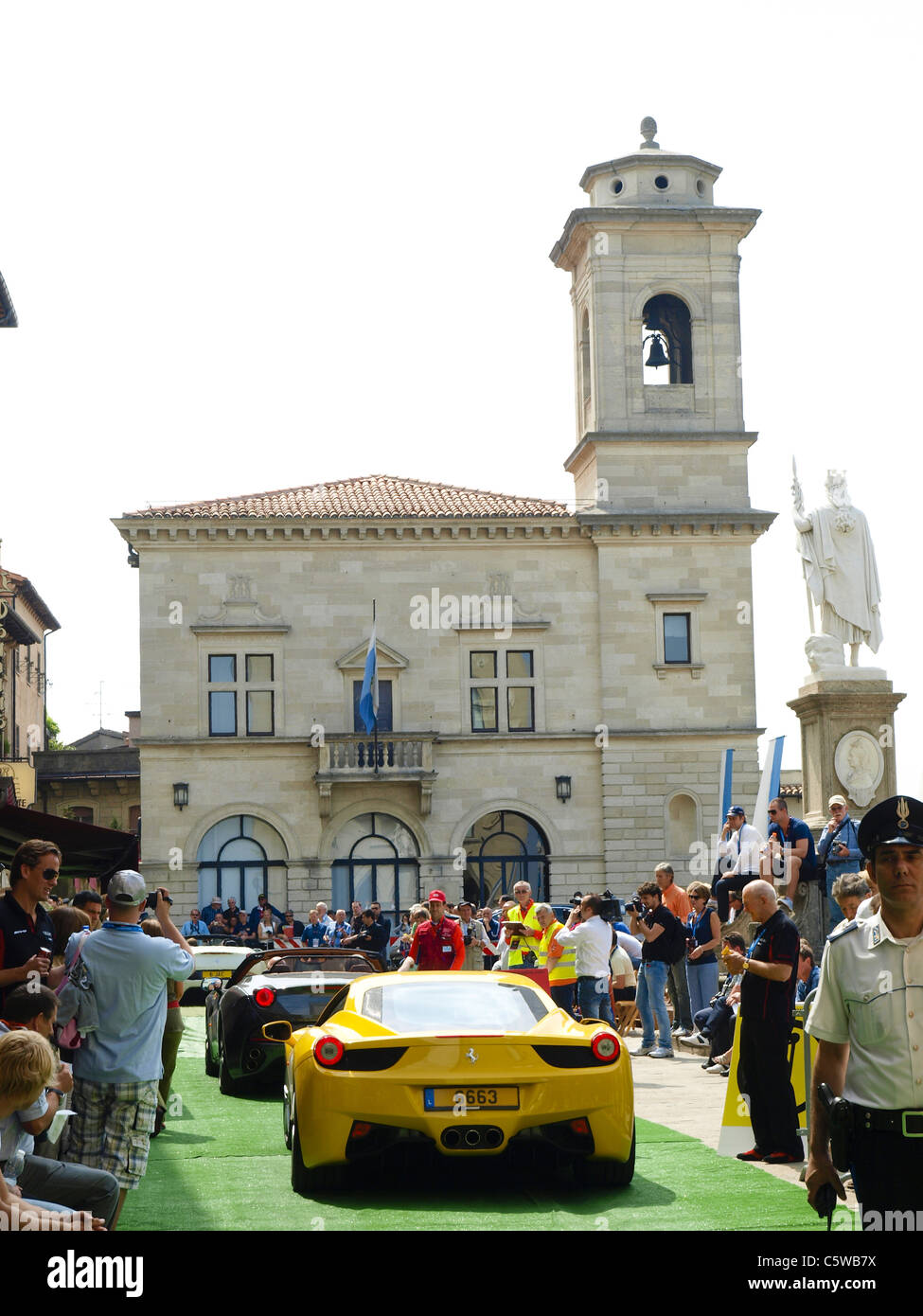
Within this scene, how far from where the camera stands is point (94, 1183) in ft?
24.5

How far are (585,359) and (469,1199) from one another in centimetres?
4022

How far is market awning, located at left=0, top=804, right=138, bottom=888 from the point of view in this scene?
19219 millimetres

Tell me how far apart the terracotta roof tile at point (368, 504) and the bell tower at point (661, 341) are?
85.7 inches

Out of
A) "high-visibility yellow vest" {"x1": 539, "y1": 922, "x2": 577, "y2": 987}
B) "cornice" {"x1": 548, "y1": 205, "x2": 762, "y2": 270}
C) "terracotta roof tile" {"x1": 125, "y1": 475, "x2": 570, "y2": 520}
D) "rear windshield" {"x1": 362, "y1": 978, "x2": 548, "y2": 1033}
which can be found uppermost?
"cornice" {"x1": 548, "y1": 205, "x2": 762, "y2": 270}

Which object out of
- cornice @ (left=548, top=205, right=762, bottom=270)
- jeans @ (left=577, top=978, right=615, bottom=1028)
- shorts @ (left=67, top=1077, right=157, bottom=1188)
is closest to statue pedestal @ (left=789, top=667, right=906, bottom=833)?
jeans @ (left=577, top=978, right=615, bottom=1028)

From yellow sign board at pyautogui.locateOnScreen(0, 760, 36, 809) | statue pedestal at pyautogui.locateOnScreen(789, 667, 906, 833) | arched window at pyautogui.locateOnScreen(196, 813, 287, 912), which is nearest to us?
statue pedestal at pyautogui.locateOnScreen(789, 667, 906, 833)

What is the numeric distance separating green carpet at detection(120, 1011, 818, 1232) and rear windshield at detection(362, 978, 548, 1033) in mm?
823

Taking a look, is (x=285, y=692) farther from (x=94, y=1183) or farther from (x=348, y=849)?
(x=94, y=1183)

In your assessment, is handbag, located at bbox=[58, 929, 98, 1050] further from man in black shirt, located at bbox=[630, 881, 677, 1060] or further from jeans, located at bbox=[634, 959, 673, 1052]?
jeans, located at bbox=[634, 959, 673, 1052]

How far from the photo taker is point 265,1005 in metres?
15.2

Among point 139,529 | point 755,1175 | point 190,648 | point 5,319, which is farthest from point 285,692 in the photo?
point 755,1175

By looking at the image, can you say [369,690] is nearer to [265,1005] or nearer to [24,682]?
[265,1005]

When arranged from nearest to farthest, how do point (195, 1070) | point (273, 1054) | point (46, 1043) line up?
point (46, 1043) < point (273, 1054) < point (195, 1070)
